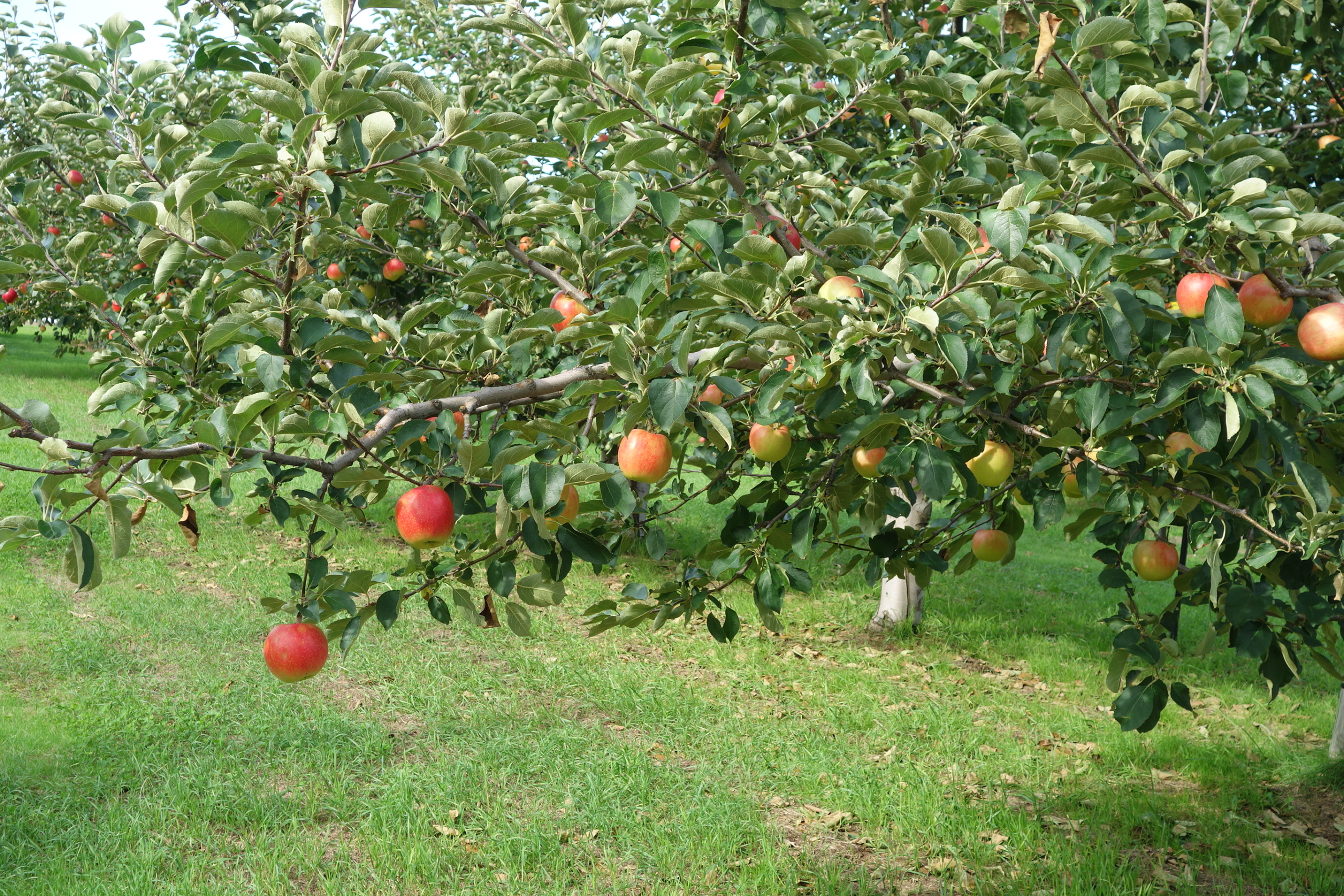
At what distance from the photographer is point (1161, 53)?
2.31 meters

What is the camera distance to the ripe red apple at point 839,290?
202 centimetres

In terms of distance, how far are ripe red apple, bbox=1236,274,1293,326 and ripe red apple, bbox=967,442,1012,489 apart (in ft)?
2.14

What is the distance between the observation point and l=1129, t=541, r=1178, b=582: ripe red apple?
3.12m

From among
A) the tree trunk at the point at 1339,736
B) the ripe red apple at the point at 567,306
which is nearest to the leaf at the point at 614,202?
the ripe red apple at the point at 567,306

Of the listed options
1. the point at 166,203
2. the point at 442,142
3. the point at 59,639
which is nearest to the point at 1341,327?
the point at 442,142

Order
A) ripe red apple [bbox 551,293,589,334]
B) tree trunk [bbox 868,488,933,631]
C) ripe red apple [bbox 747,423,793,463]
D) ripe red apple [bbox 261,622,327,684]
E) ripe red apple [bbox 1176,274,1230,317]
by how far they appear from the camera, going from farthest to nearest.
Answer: tree trunk [bbox 868,488,933,631], ripe red apple [bbox 551,293,589,334], ripe red apple [bbox 747,423,793,463], ripe red apple [bbox 261,622,327,684], ripe red apple [bbox 1176,274,1230,317]

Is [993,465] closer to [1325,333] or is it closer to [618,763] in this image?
[1325,333]

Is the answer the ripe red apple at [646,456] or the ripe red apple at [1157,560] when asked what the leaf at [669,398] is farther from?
the ripe red apple at [1157,560]

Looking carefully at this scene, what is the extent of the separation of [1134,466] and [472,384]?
1.79 metres

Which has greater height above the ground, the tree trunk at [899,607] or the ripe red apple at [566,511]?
the ripe red apple at [566,511]

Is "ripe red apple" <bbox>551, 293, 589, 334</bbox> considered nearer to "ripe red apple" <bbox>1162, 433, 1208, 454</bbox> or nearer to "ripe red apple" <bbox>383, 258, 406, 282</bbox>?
"ripe red apple" <bbox>1162, 433, 1208, 454</bbox>

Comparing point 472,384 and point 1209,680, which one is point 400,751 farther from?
point 1209,680

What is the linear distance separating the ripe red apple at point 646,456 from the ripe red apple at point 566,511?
0.12 metres

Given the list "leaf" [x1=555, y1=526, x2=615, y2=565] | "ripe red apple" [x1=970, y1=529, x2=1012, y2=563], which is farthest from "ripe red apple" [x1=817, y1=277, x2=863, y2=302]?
"ripe red apple" [x1=970, y1=529, x2=1012, y2=563]
